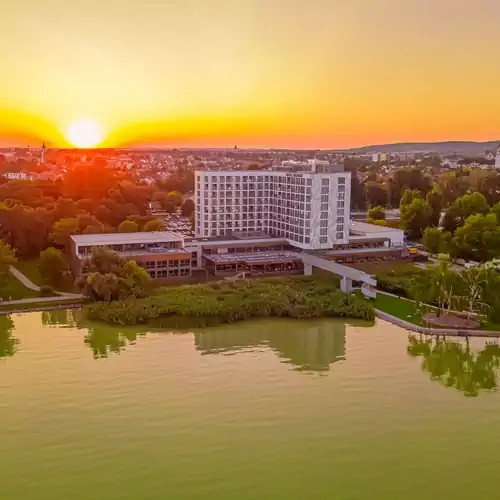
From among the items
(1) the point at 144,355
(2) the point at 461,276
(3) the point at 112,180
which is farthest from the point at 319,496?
(3) the point at 112,180

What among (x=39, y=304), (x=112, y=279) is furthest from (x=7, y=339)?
(x=112, y=279)

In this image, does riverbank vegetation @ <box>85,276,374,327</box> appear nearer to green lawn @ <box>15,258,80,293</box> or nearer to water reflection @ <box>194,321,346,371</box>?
water reflection @ <box>194,321,346,371</box>

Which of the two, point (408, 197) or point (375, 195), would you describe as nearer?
point (408, 197)

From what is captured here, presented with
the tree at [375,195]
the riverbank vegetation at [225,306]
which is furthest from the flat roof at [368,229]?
the tree at [375,195]

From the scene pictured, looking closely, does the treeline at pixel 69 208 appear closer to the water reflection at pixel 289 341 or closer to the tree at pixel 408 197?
the water reflection at pixel 289 341

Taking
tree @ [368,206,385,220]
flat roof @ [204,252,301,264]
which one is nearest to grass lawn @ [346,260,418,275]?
flat roof @ [204,252,301,264]

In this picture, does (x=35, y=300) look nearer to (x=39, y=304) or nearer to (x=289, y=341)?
(x=39, y=304)
